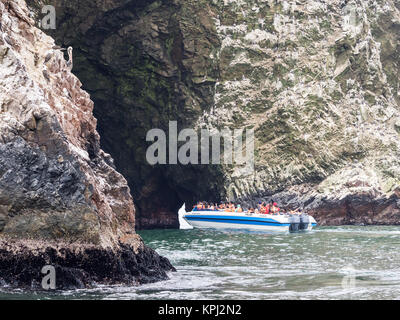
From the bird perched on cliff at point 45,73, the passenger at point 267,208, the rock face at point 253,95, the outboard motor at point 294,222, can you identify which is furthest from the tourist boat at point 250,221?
the bird perched on cliff at point 45,73

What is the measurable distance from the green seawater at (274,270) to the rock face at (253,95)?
1436cm

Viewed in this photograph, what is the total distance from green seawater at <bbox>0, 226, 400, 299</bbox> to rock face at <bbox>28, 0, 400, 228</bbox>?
14359 millimetres

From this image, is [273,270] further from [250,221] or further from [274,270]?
[250,221]

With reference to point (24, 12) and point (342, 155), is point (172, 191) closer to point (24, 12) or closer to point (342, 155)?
point (342, 155)

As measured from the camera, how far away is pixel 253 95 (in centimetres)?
5847

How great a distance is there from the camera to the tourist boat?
4844 cm

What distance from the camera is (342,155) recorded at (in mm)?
57312

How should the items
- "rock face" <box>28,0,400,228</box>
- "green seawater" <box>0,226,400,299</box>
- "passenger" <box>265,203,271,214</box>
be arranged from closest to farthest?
1. "green seawater" <box>0,226,400,299</box>
2. "passenger" <box>265,203,271,214</box>
3. "rock face" <box>28,0,400,228</box>

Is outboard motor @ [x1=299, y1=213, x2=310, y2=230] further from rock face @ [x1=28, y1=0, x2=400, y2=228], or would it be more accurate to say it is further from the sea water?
the sea water

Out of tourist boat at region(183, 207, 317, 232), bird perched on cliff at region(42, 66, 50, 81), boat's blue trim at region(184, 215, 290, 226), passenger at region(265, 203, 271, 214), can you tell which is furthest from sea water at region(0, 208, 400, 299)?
passenger at region(265, 203, 271, 214)

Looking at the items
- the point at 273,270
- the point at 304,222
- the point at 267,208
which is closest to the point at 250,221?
the point at 267,208

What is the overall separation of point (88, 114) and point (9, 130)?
5.61 meters

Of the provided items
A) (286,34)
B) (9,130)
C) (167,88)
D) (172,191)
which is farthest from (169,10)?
(9,130)

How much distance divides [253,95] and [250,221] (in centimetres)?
1267
